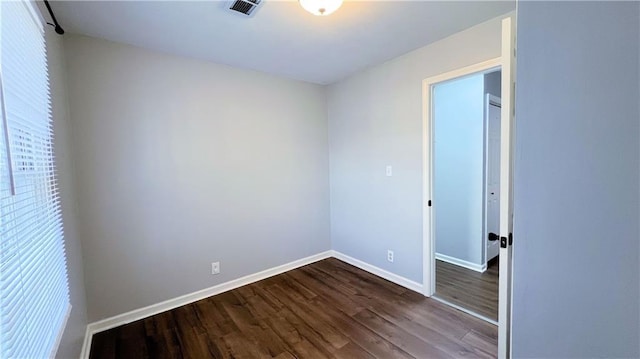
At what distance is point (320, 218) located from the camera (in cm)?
357

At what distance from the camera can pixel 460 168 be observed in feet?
10.6

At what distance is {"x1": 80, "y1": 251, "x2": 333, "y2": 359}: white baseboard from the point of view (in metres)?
2.06

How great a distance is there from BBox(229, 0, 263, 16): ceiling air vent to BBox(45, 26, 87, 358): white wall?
1.15 metres

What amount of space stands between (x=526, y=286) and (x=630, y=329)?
0.55 ft

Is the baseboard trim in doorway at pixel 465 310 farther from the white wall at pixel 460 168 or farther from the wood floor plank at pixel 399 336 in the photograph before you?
the white wall at pixel 460 168

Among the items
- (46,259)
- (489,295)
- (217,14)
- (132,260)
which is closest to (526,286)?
(46,259)

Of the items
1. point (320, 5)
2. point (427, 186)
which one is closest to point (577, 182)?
point (320, 5)

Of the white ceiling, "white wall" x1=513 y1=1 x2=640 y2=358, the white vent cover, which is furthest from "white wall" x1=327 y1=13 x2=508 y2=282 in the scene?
"white wall" x1=513 y1=1 x2=640 y2=358

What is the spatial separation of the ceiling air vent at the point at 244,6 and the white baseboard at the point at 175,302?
2516 millimetres

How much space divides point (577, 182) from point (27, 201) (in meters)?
1.88

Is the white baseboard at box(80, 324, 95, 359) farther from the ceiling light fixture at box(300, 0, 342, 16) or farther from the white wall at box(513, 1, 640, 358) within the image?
the ceiling light fixture at box(300, 0, 342, 16)

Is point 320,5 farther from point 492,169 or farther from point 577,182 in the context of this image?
point 492,169

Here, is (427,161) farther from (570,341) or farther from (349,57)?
(570,341)

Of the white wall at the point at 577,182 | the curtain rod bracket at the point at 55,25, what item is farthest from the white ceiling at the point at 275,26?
the white wall at the point at 577,182
